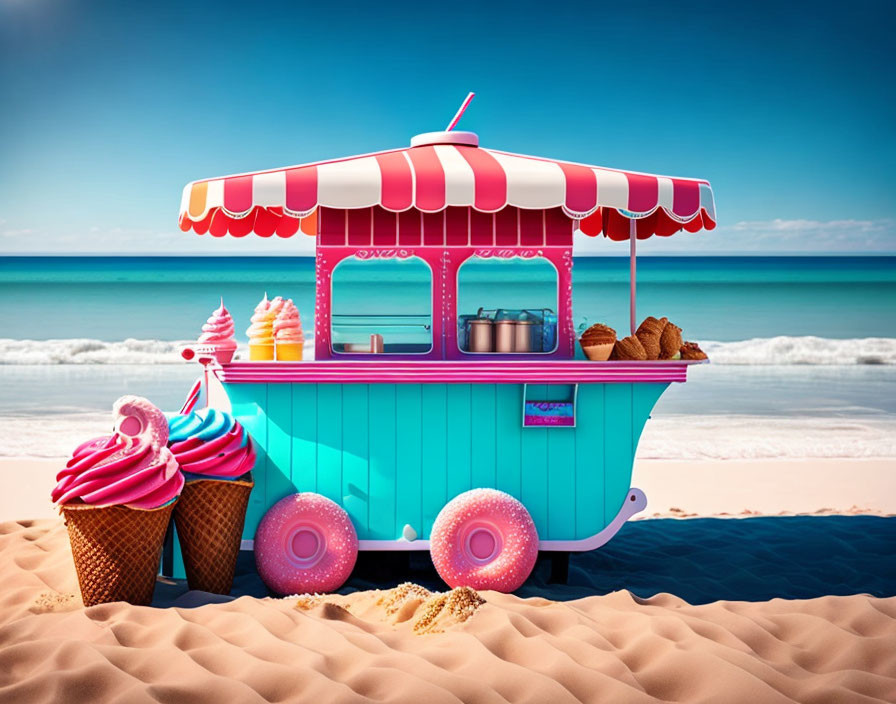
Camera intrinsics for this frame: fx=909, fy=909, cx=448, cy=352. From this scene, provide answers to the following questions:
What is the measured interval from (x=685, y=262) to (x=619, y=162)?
12504 mm

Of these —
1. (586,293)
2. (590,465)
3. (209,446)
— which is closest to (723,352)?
(586,293)

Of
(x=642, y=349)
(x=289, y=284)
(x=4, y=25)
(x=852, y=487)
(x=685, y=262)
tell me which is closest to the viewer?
(x=642, y=349)

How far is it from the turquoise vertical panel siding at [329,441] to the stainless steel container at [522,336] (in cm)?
115

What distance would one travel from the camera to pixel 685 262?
43188 mm

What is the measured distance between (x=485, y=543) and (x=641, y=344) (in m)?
1.51

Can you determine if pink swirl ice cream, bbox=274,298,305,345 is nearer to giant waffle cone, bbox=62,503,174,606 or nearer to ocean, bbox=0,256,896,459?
ocean, bbox=0,256,896,459

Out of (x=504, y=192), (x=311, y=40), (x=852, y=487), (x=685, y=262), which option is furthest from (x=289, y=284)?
(x=504, y=192)

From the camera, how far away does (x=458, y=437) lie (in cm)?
Result: 541

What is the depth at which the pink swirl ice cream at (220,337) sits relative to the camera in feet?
17.1

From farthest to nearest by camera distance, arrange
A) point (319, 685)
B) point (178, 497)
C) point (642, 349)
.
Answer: point (642, 349) < point (178, 497) < point (319, 685)

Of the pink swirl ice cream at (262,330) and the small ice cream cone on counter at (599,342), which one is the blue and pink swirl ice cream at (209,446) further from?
the small ice cream cone on counter at (599,342)

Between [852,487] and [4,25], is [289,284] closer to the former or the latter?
[4,25]

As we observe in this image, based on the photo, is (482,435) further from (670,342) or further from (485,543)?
(670,342)

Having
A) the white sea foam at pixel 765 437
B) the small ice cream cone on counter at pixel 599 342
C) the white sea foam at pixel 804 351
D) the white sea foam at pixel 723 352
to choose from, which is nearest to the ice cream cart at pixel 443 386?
the small ice cream cone on counter at pixel 599 342
